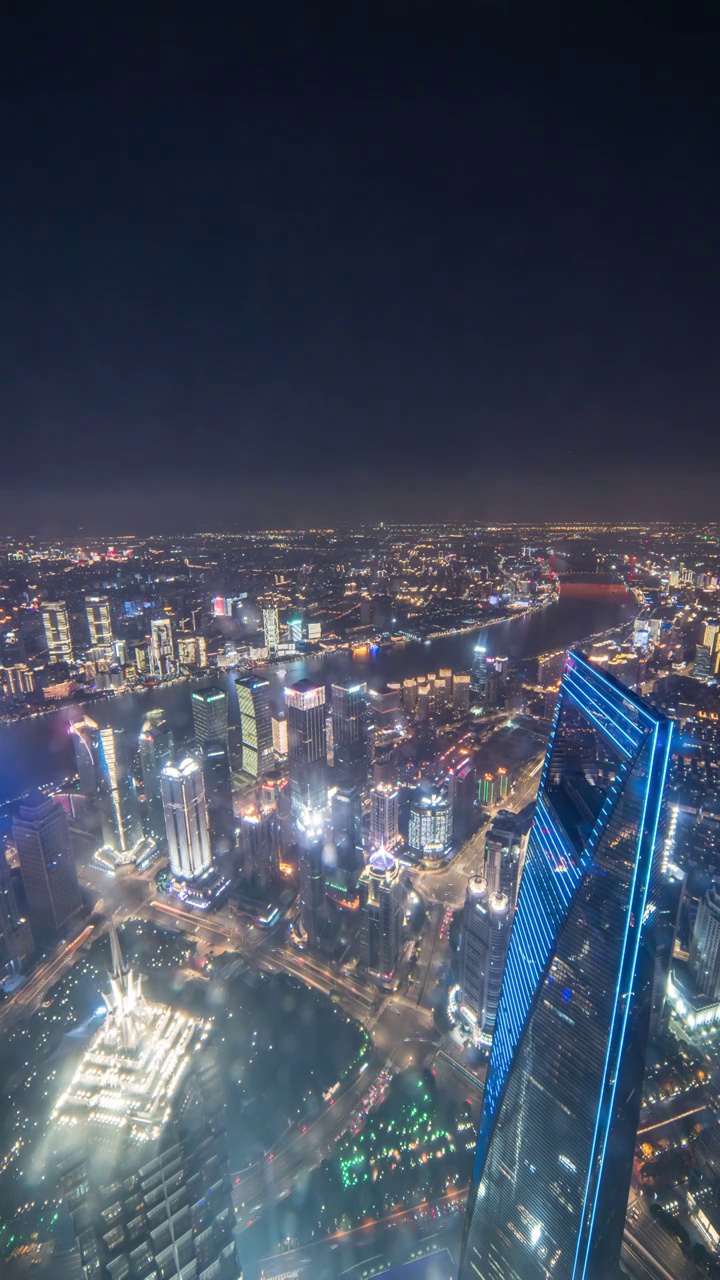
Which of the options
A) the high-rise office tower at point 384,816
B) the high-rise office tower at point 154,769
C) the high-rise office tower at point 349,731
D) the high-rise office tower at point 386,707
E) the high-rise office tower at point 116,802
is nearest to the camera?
the high-rise office tower at point 384,816

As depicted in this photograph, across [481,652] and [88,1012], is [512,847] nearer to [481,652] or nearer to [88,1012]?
[88,1012]

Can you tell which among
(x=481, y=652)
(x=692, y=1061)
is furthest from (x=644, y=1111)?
(x=481, y=652)

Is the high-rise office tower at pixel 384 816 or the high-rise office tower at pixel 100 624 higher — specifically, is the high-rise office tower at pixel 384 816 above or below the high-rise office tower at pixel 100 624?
below

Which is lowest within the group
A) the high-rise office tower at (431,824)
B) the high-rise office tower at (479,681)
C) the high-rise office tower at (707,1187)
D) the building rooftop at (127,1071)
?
the high-rise office tower at (707,1187)

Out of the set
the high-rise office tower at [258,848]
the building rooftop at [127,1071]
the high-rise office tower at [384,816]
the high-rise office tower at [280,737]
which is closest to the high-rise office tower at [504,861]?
the high-rise office tower at [384,816]

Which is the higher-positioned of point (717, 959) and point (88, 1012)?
point (717, 959)

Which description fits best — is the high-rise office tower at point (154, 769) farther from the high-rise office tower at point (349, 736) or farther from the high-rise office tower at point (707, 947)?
the high-rise office tower at point (707, 947)

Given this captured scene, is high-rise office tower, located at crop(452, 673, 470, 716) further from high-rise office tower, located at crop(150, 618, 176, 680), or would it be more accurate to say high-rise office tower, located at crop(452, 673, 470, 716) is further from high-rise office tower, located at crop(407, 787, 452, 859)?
high-rise office tower, located at crop(150, 618, 176, 680)
